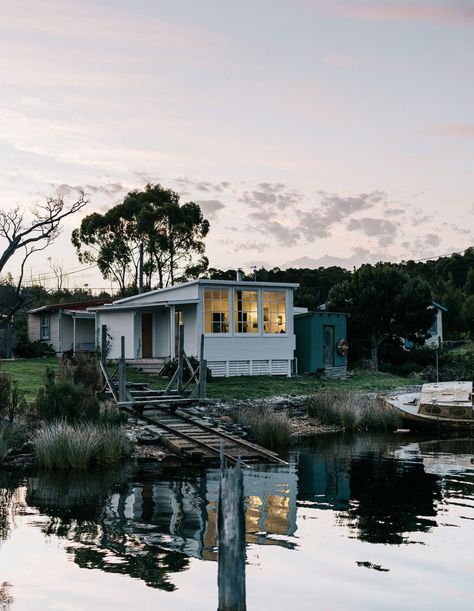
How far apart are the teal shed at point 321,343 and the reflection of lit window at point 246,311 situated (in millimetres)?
3979

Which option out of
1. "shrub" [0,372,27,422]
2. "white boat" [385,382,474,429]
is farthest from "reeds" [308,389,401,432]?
"shrub" [0,372,27,422]

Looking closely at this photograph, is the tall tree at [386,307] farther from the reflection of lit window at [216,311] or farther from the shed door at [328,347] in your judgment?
the reflection of lit window at [216,311]

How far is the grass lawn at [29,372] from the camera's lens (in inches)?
1039

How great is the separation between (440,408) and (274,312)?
1076 centimetres

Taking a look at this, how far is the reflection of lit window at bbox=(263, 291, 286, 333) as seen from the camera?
36.0 metres

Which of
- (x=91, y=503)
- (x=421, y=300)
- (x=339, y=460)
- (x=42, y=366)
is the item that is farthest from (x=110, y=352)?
(x=91, y=503)

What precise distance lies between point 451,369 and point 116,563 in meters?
34.3

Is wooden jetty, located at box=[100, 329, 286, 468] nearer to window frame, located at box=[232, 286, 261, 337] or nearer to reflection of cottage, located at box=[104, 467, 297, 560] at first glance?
reflection of cottage, located at box=[104, 467, 297, 560]

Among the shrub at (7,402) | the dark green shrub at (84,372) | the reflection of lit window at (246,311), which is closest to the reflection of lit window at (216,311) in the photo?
the reflection of lit window at (246,311)

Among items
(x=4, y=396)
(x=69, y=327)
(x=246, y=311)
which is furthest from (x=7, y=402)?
(x=69, y=327)

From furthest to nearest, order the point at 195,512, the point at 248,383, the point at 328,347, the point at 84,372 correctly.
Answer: the point at 328,347 → the point at 248,383 → the point at 84,372 → the point at 195,512

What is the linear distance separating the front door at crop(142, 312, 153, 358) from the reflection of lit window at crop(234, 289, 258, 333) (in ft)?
17.2

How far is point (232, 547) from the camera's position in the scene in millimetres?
8156

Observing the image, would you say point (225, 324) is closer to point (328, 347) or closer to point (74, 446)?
point (328, 347)
